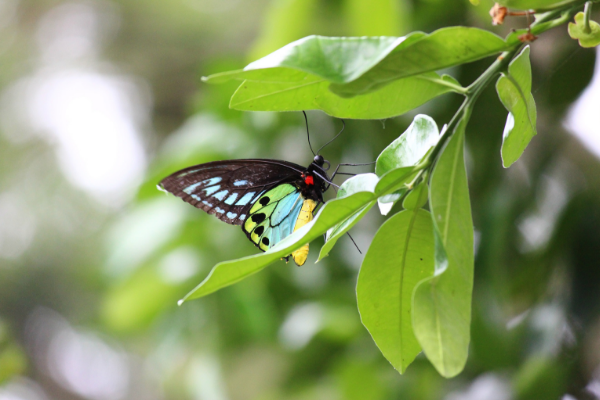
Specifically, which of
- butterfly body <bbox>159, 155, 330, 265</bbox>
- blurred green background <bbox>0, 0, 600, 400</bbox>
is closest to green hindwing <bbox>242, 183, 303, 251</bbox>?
butterfly body <bbox>159, 155, 330, 265</bbox>

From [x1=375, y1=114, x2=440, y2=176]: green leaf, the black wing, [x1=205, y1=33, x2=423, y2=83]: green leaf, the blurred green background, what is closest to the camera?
[x1=205, y1=33, x2=423, y2=83]: green leaf

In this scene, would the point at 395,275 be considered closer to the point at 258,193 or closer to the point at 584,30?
the point at 584,30

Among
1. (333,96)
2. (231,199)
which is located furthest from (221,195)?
(333,96)

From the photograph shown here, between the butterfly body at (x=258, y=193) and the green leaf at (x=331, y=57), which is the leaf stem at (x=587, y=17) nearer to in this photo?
the green leaf at (x=331, y=57)

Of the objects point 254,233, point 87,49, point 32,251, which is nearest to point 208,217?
point 254,233

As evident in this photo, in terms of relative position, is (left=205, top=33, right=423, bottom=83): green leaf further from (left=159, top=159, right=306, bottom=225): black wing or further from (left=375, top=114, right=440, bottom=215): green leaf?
(left=159, top=159, right=306, bottom=225): black wing

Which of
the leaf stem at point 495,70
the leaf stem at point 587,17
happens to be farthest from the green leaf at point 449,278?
the leaf stem at point 587,17
